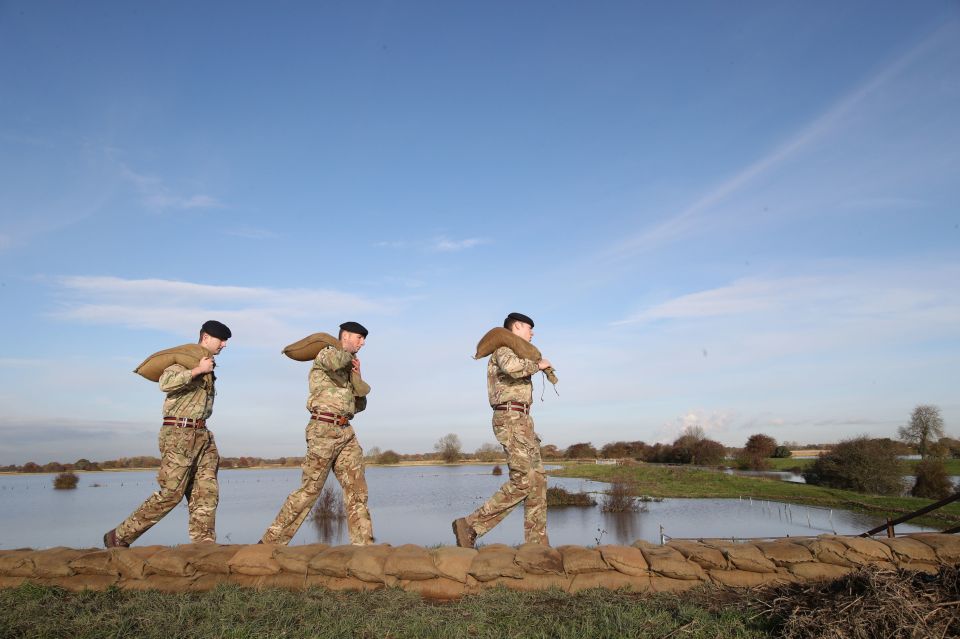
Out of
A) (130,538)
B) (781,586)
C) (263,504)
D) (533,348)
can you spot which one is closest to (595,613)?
(781,586)

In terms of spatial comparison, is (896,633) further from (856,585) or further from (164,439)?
(164,439)

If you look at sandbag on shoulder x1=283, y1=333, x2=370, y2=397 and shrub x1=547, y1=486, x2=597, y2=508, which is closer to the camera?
sandbag on shoulder x1=283, y1=333, x2=370, y2=397

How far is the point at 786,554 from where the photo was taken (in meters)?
4.92

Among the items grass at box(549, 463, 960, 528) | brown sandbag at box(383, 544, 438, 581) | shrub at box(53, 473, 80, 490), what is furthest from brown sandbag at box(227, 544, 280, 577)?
shrub at box(53, 473, 80, 490)

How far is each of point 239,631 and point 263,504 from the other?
21.6 m

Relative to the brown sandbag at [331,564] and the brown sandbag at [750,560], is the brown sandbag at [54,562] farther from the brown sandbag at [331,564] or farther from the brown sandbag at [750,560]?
the brown sandbag at [750,560]

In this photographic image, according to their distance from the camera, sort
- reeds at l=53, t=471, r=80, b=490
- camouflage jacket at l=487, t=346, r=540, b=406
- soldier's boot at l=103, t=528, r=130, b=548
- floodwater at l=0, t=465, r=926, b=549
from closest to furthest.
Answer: soldier's boot at l=103, t=528, r=130, b=548 → camouflage jacket at l=487, t=346, r=540, b=406 → floodwater at l=0, t=465, r=926, b=549 → reeds at l=53, t=471, r=80, b=490

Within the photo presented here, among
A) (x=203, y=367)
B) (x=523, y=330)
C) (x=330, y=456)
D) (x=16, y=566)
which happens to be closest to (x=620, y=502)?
(x=523, y=330)

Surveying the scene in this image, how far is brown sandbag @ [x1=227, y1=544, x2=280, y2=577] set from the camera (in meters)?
4.96

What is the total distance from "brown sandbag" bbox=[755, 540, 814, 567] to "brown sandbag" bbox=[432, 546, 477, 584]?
2.42m

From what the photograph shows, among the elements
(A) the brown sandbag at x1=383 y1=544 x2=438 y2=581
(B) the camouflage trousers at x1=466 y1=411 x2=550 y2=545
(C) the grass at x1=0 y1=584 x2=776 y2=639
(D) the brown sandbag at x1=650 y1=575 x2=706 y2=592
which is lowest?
(D) the brown sandbag at x1=650 y1=575 x2=706 y2=592

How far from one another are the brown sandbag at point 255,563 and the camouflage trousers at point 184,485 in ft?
5.33

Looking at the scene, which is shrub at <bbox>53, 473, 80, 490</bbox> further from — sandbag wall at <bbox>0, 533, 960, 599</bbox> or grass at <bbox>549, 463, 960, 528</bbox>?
sandbag wall at <bbox>0, 533, 960, 599</bbox>

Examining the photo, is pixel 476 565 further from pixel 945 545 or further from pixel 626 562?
pixel 945 545
